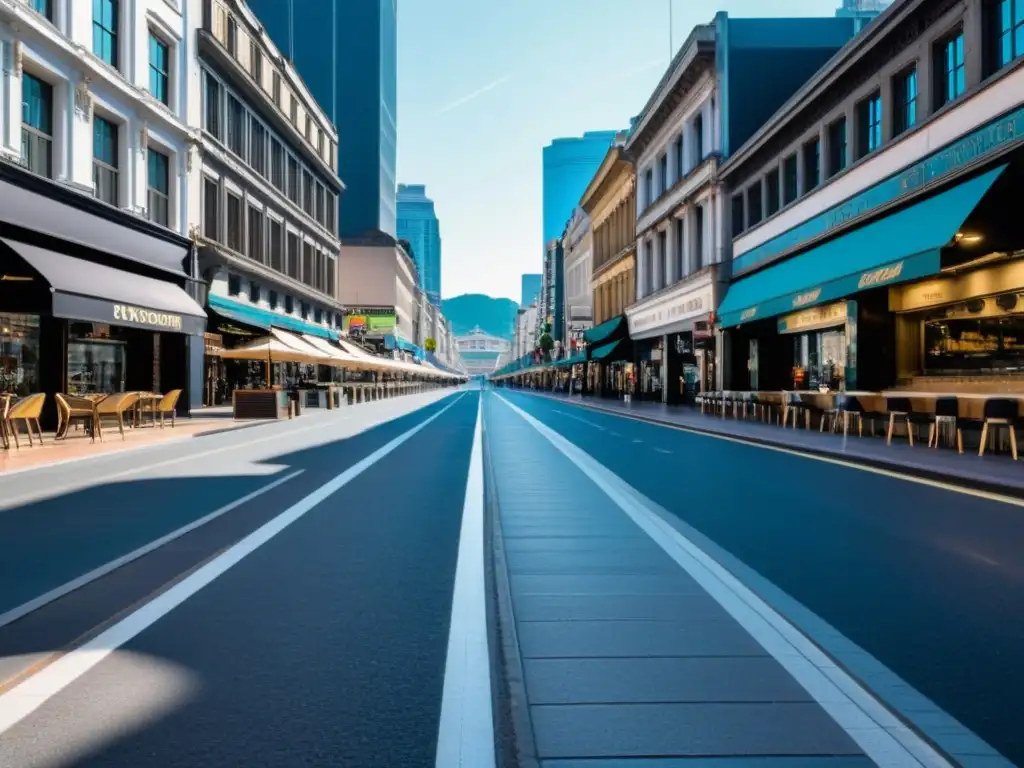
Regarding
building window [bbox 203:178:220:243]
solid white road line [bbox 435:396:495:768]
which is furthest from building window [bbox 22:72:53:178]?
solid white road line [bbox 435:396:495:768]

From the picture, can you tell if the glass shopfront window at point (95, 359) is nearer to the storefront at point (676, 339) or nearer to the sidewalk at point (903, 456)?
the sidewalk at point (903, 456)

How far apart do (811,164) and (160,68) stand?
23612 mm

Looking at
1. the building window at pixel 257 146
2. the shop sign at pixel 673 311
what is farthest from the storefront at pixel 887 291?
the building window at pixel 257 146

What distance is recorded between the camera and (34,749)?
3381mm

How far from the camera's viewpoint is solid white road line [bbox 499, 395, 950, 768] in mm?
3387

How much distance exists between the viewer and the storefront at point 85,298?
20.7m

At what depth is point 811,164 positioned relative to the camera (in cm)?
2955

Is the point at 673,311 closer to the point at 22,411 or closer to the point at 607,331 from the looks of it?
the point at 607,331

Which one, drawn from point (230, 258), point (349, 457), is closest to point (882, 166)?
point (349, 457)

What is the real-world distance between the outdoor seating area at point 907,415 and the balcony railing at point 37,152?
71.9 feet

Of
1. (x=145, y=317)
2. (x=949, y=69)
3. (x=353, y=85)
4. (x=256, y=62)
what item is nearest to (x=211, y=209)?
(x=256, y=62)

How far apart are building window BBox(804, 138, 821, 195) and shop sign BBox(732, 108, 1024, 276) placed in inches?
62.7

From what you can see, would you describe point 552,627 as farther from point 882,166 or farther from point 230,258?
point 230,258

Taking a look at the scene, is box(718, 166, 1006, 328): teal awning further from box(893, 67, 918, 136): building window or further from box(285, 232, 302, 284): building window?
box(285, 232, 302, 284): building window
